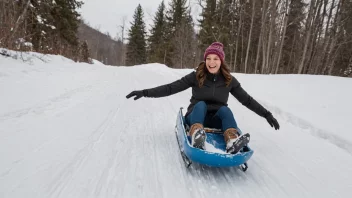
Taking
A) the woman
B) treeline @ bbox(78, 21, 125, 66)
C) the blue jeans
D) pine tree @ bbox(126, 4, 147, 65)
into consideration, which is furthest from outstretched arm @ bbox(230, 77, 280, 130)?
treeline @ bbox(78, 21, 125, 66)

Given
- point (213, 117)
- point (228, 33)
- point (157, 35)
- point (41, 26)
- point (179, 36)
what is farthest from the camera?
point (157, 35)

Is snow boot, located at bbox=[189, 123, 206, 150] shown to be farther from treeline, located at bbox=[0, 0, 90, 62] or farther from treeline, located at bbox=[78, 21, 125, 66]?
treeline, located at bbox=[78, 21, 125, 66]

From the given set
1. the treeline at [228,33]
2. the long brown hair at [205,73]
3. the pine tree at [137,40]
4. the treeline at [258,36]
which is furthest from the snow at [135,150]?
the pine tree at [137,40]

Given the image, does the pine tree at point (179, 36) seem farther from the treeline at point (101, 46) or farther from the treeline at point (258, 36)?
the treeline at point (101, 46)

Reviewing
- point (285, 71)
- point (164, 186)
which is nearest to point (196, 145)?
point (164, 186)

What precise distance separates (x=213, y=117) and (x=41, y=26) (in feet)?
51.4

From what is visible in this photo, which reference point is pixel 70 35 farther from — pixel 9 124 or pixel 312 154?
pixel 312 154

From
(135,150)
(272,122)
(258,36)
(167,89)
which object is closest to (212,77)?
(167,89)

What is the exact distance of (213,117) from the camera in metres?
2.98

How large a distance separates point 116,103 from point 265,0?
1325cm

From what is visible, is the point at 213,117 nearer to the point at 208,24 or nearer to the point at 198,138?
the point at 198,138

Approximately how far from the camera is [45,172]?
212 centimetres

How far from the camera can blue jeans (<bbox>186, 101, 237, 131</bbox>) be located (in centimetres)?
268

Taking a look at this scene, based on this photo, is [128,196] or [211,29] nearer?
[128,196]
